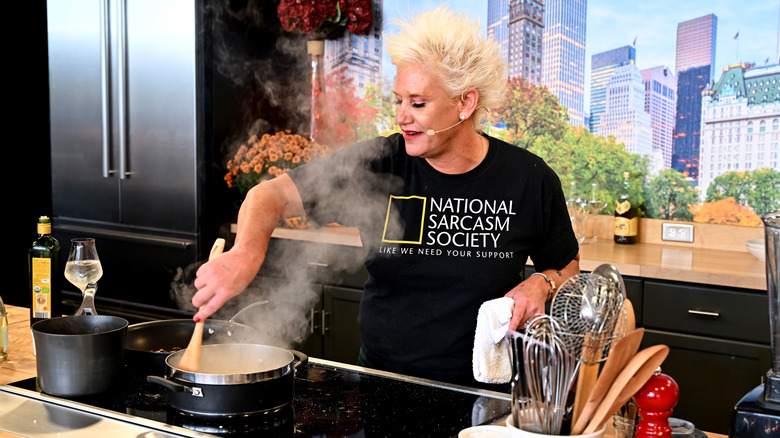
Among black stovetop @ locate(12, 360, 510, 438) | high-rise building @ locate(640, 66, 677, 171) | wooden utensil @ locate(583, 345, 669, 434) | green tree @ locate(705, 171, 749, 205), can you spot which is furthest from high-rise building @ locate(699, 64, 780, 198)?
wooden utensil @ locate(583, 345, 669, 434)

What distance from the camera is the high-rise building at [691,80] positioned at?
Answer: 314 centimetres

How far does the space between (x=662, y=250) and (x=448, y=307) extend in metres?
1.60

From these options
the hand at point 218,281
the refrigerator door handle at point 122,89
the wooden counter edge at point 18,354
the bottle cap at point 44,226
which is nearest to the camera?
the hand at point 218,281

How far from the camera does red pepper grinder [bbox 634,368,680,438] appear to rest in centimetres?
105

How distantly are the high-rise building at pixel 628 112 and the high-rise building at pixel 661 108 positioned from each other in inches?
0.9

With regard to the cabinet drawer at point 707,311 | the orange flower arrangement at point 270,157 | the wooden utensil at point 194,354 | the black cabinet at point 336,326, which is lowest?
the black cabinet at point 336,326

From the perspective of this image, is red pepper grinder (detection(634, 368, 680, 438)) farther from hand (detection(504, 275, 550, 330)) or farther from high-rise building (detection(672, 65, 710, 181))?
high-rise building (detection(672, 65, 710, 181))

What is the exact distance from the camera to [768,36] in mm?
3016

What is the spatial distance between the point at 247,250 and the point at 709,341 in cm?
180

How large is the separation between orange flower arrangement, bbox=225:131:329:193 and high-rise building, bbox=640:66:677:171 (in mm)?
1482

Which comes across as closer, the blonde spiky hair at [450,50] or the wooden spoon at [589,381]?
the wooden spoon at [589,381]

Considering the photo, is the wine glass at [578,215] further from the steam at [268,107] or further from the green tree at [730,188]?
the steam at [268,107]

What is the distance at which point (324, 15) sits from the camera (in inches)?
146

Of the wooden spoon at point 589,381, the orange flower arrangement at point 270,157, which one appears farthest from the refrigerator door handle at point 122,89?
the wooden spoon at point 589,381
